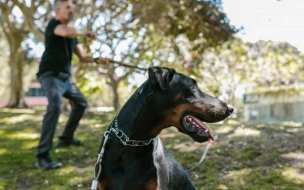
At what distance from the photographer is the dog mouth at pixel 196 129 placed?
2.80 metres

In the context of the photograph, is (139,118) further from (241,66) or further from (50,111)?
(241,66)

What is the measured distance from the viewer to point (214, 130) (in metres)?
9.18

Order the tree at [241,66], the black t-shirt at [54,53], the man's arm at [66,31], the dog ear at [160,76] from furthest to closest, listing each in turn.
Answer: the tree at [241,66] < the black t-shirt at [54,53] < the man's arm at [66,31] < the dog ear at [160,76]

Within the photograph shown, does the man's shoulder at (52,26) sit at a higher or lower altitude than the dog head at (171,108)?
higher

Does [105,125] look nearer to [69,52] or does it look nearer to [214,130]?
[214,130]

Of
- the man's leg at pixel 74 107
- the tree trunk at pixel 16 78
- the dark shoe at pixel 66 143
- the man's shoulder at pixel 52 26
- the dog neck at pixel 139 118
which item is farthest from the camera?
the tree trunk at pixel 16 78

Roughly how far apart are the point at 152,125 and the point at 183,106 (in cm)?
29

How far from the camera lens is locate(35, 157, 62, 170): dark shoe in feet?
18.7

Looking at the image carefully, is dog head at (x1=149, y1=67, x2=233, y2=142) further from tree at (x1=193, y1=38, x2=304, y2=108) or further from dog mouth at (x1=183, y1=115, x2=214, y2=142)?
tree at (x1=193, y1=38, x2=304, y2=108)

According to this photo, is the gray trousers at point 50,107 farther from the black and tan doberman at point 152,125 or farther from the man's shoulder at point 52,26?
the black and tan doberman at point 152,125

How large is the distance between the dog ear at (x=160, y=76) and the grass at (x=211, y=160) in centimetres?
241

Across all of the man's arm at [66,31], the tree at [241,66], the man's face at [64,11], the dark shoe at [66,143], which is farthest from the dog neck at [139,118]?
the tree at [241,66]

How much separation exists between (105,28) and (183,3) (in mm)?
5569

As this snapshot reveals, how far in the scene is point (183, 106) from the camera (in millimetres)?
2822
